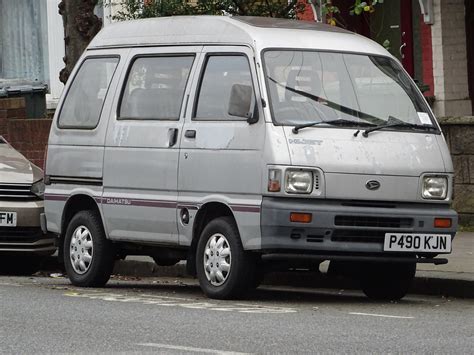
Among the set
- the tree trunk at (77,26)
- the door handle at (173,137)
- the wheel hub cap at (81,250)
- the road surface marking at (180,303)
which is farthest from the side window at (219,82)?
the tree trunk at (77,26)

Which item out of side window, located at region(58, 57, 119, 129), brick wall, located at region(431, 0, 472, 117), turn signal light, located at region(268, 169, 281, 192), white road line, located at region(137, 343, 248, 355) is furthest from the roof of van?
brick wall, located at region(431, 0, 472, 117)

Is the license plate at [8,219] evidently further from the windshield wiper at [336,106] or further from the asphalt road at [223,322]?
the windshield wiper at [336,106]

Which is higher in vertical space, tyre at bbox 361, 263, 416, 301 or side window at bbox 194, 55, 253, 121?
side window at bbox 194, 55, 253, 121

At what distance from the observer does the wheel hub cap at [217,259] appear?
12.6 m

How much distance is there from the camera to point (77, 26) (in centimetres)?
2106

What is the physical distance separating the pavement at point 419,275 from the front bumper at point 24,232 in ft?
3.48

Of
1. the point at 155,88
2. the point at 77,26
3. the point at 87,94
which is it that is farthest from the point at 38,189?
the point at 77,26

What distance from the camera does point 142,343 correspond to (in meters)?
9.70

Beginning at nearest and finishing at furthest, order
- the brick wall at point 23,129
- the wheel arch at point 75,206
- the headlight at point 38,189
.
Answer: the wheel arch at point 75,206 → the headlight at point 38,189 → the brick wall at point 23,129

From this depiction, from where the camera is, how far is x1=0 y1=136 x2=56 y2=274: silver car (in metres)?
15.6

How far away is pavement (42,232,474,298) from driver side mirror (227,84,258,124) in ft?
6.82

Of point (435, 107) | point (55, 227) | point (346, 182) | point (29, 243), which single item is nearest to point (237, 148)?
point (346, 182)

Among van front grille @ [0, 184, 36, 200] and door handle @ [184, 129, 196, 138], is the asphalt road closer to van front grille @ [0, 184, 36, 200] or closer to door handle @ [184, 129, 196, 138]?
door handle @ [184, 129, 196, 138]

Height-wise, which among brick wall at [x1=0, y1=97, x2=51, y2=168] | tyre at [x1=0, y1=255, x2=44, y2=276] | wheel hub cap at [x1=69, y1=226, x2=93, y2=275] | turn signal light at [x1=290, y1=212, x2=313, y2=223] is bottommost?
tyre at [x1=0, y1=255, x2=44, y2=276]
